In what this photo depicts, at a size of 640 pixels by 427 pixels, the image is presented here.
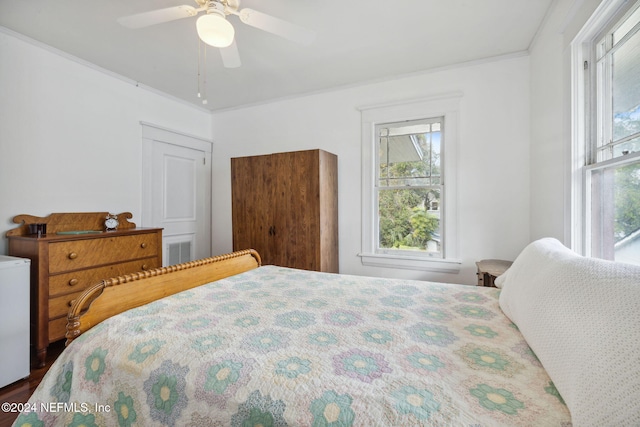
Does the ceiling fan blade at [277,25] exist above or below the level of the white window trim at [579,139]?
above

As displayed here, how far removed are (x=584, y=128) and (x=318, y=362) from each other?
6.32 ft

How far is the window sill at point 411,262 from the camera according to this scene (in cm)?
280

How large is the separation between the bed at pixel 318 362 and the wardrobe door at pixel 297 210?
1.38 m

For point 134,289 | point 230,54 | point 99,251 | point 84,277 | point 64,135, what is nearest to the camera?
point 134,289

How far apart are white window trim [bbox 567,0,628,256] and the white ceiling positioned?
64cm

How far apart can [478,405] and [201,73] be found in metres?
3.34

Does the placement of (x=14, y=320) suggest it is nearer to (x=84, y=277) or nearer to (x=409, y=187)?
(x=84, y=277)

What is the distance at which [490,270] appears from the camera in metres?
2.21

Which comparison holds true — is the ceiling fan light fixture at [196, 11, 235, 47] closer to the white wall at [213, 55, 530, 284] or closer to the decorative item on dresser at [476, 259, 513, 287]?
the white wall at [213, 55, 530, 284]

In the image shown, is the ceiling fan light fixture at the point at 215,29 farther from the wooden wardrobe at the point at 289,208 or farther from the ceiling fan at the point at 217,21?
the wooden wardrobe at the point at 289,208

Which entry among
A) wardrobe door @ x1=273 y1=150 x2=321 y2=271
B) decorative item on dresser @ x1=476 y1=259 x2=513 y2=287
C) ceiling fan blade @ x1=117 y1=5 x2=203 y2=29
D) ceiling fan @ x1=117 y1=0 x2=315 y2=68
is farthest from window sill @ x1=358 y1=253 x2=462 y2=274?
ceiling fan blade @ x1=117 y1=5 x2=203 y2=29

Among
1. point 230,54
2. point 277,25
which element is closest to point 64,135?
point 230,54

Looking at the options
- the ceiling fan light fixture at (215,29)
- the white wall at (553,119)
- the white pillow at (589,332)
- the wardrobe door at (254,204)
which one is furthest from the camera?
the wardrobe door at (254,204)

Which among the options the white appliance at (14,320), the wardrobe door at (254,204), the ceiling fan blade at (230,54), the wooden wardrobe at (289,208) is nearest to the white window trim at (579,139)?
the wooden wardrobe at (289,208)
